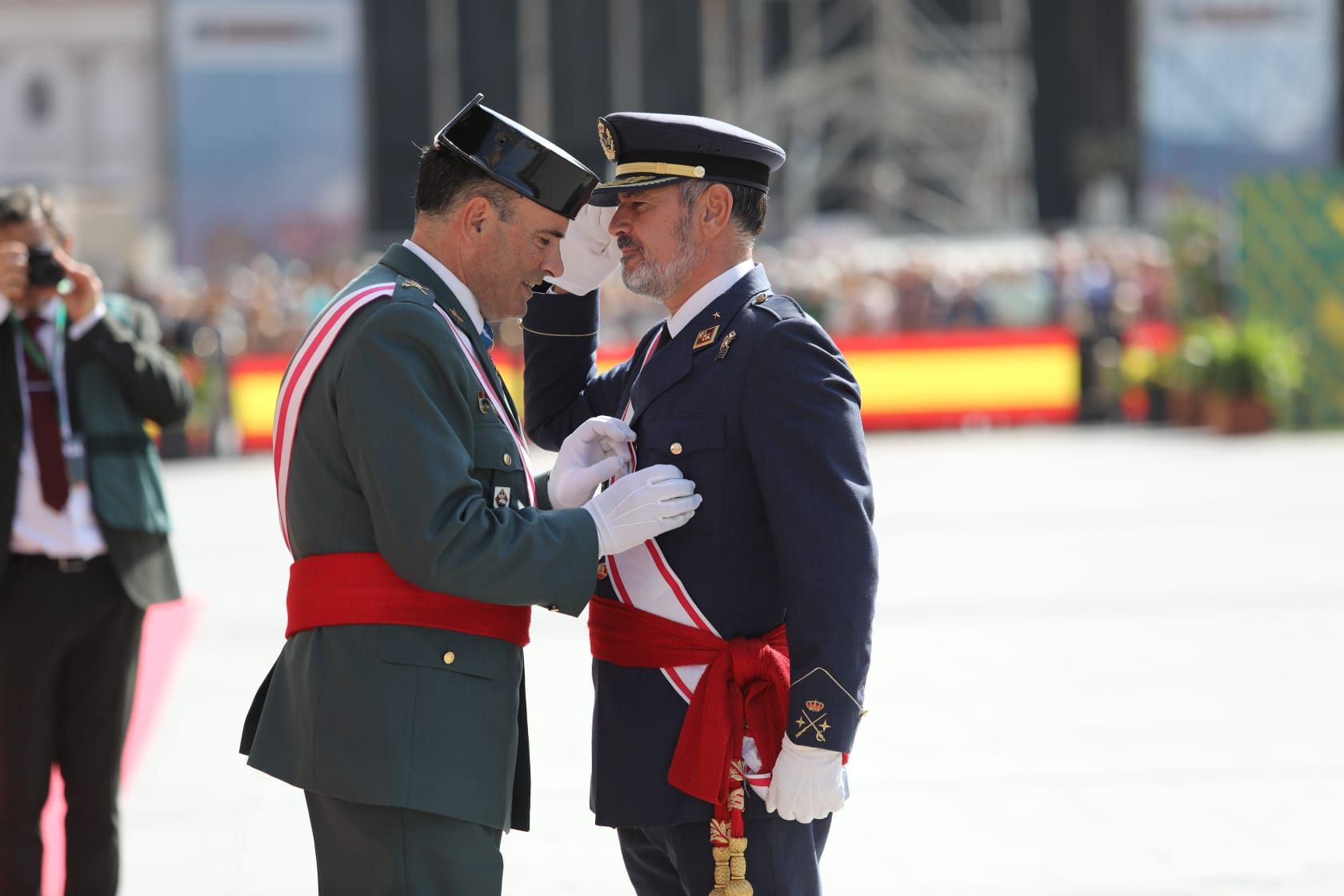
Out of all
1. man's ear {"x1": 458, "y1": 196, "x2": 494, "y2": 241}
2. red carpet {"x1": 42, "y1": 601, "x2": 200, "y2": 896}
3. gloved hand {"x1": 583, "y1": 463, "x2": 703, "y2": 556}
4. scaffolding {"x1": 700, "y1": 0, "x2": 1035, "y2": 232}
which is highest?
scaffolding {"x1": 700, "y1": 0, "x2": 1035, "y2": 232}

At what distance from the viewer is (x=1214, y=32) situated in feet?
98.8

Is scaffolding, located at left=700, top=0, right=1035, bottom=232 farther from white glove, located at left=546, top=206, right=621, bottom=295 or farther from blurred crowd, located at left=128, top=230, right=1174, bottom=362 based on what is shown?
white glove, located at left=546, top=206, right=621, bottom=295

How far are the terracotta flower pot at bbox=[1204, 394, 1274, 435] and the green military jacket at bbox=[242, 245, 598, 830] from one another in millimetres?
14281

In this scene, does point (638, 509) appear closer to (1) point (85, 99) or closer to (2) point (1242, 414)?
(2) point (1242, 414)

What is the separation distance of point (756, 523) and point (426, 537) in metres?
0.62

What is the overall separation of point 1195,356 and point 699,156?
47.5 ft

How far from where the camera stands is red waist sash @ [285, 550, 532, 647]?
267cm

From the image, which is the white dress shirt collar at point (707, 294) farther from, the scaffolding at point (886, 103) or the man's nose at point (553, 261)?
the scaffolding at point (886, 103)

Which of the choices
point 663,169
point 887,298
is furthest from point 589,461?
point 887,298

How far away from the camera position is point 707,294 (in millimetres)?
3039

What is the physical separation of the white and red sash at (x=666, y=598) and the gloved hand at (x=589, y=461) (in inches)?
5.1

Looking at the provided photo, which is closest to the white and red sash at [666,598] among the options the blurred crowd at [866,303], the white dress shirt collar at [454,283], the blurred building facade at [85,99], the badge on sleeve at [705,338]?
the badge on sleeve at [705,338]

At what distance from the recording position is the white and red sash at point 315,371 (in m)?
2.70

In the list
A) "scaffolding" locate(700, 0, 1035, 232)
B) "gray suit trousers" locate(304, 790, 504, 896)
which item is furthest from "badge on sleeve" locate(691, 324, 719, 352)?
"scaffolding" locate(700, 0, 1035, 232)
